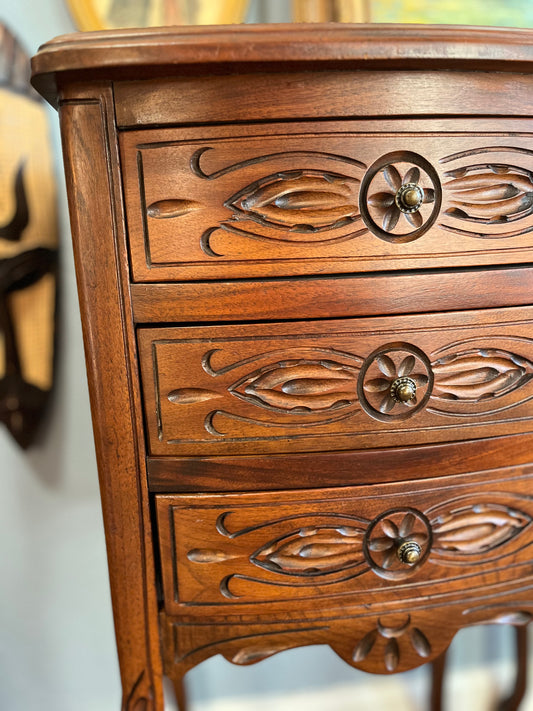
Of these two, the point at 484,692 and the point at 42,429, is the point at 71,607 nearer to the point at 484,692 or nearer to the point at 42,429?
the point at 42,429

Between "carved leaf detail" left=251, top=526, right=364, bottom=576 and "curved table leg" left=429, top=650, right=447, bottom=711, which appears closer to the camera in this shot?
"carved leaf detail" left=251, top=526, right=364, bottom=576

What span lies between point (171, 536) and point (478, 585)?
13.4 inches

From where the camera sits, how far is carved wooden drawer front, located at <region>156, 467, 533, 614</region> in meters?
0.51

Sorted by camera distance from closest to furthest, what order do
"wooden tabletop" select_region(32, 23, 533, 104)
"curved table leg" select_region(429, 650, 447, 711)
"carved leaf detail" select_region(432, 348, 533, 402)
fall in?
"wooden tabletop" select_region(32, 23, 533, 104) → "carved leaf detail" select_region(432, 348, 533, 402) → "curved table leg" select_region(429, 650, 447, 711)

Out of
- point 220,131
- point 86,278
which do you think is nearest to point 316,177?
point 220,131

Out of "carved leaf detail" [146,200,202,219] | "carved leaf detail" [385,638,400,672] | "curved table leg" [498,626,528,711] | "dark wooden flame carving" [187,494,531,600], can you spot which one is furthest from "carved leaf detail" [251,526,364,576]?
"curved table leg" [498,626,528,711]

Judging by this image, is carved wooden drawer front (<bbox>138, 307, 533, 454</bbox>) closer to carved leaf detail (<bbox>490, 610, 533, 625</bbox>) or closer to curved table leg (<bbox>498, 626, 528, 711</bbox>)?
carved leaf detail (<bbox>490, 610, 533, 625</bbox>)

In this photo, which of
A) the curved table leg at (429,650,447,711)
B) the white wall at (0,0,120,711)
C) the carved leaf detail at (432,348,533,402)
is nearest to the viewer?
the carved leaf detail at (432,348,533,402)

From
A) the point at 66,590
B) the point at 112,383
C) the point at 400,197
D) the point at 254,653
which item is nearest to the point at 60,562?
the point at 66,590

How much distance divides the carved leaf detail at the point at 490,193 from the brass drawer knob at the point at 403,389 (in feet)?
0.52

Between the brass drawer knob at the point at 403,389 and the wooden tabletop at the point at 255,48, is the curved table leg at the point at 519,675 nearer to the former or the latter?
the brass drawer knob at the point at 403,389

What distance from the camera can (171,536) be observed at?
1.69 feet

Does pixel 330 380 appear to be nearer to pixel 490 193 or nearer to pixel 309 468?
pixel 309 468

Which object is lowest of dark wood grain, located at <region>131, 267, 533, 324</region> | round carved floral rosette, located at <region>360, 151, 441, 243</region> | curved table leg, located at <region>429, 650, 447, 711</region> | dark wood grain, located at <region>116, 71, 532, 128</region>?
curved table leg, located at <region>429, 650, 447, 711</region>
